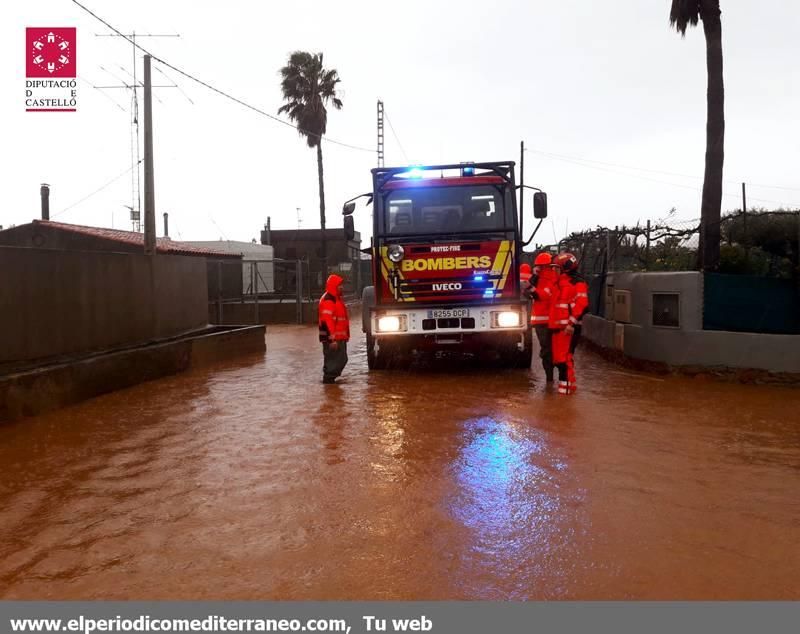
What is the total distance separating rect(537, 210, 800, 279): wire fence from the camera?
36.4 feet

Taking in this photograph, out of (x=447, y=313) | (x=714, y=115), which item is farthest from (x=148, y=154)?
(x=714, y=115)

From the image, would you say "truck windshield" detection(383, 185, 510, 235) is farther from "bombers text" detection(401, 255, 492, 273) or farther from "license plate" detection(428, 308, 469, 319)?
"license plate" detection(428, 308, 469, 319)

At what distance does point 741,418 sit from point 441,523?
4.52m

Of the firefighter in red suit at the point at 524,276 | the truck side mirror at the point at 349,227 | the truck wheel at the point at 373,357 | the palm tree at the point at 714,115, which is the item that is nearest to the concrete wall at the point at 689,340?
the firefighter in red suit at the point at 524,276

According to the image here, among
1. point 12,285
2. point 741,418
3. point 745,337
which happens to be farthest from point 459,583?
point 745,337

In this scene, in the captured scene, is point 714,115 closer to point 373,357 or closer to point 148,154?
point 373,357

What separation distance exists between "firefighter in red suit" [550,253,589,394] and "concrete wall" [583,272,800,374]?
208 cm

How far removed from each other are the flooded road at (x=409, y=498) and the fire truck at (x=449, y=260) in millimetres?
1651

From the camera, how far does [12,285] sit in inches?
313

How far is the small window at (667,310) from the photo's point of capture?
10.1m

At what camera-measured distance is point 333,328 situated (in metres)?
9.81

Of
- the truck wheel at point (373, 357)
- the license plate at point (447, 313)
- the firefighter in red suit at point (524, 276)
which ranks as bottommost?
the truck wheel at point (373, 357)

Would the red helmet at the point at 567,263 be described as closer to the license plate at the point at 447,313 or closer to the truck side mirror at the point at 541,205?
the truck side mirror at the point at 541,205

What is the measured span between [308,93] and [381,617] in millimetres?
35213
